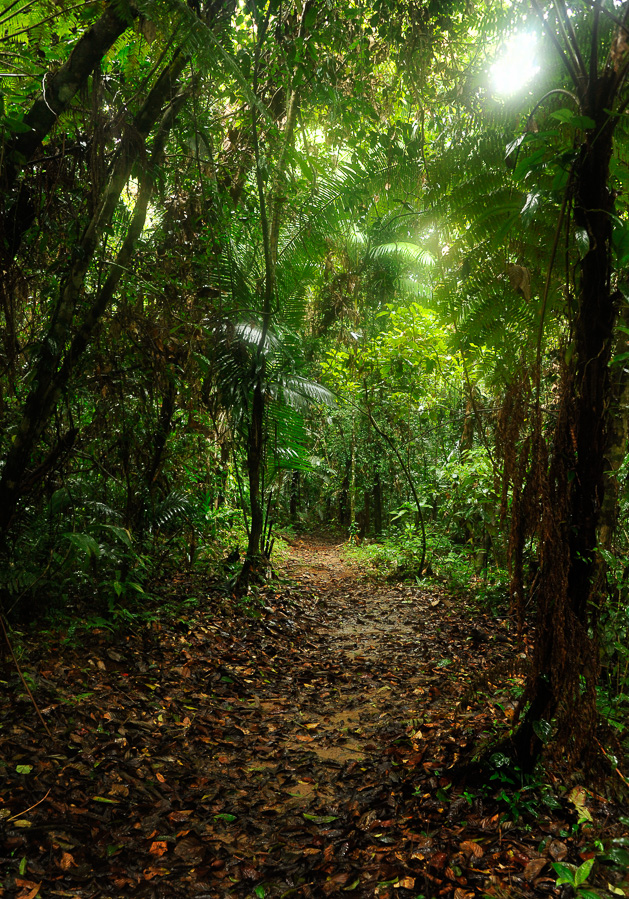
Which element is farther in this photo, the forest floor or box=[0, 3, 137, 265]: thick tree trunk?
box=[0, 3, 137, 265]: thick tree trunk

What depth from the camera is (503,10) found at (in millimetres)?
4703

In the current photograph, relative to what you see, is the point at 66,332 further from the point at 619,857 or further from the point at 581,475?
the point at 619,857

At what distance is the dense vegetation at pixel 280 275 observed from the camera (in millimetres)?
2400

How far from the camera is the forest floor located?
7.53 ft

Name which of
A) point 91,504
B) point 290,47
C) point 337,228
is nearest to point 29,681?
point 91,504

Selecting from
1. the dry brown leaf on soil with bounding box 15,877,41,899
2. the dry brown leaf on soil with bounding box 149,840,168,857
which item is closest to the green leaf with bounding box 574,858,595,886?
the dry brown leaf on soil with bounding box 149,840,168,857

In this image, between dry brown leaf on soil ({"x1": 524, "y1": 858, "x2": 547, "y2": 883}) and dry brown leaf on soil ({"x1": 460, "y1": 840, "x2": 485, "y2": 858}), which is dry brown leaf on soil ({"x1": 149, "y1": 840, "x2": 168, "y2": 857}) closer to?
dry brown leaf on soil ({"x1": 460, "y1": 840, "x2": 485, "y2": 858})

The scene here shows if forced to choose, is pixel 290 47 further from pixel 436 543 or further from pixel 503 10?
pixel 436 543

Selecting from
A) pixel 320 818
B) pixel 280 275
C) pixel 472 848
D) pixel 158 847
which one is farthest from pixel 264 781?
pixel 280 275

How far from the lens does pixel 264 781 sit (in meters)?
3.20

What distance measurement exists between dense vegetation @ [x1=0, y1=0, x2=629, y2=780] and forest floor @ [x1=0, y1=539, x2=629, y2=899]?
44 cm

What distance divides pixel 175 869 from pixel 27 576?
227cm

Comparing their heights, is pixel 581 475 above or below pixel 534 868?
above

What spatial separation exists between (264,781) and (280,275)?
18.7ft
